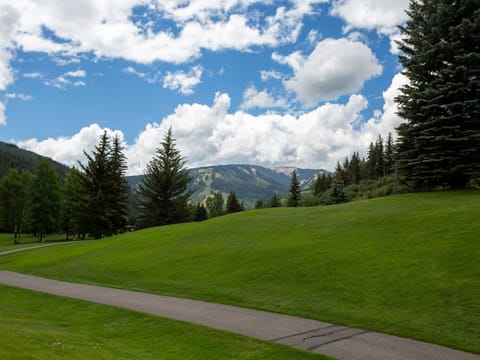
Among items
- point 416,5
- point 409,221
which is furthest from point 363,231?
point 416,5

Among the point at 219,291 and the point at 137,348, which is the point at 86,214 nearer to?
the point at 219,291

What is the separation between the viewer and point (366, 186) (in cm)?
9612

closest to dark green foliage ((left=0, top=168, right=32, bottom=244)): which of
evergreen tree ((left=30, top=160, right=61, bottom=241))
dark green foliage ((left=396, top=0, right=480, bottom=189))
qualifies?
evergreen tree ((left=30, top=160, right=61, bottom=241))

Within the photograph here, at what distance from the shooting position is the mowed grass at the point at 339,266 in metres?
10.5

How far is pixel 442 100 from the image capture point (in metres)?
27.8

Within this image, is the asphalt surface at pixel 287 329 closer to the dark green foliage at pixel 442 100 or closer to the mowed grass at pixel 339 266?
→ the mowed grass at pixel 339 266

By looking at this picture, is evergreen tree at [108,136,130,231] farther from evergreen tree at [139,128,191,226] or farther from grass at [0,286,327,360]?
grass at [0,286,327,360]

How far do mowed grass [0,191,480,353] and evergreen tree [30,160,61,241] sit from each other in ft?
115

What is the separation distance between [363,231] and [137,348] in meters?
14.2

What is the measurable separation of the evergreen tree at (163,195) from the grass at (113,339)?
38.9 metres

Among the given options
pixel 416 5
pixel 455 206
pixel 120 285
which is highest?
pixel 416 5

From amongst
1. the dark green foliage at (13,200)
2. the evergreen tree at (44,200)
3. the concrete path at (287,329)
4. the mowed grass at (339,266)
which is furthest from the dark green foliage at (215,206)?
the concrete path at (287,329)

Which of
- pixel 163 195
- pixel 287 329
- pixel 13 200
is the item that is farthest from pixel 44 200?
pixel 287 329

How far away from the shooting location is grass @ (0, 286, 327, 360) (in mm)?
6829
